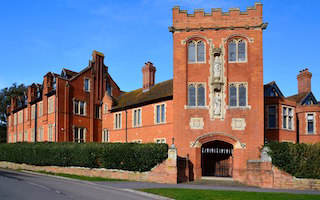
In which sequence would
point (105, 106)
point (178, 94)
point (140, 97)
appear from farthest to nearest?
point (105, 106) < point (140, 97) < point (178, 94)

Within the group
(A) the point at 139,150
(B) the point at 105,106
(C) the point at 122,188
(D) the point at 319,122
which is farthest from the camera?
(B) the point at 105,106

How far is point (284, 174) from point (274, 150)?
5.67ft

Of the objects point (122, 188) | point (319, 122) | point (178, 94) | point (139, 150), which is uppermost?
point (178, 94)

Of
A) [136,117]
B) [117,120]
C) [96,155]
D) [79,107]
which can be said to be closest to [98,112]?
[79,107]

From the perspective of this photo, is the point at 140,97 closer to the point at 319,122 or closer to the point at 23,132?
the point at 319,122

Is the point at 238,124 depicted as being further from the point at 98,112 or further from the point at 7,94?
the point at 7,94

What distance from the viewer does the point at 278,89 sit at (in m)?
36.8

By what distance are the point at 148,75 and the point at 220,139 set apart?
15341mm

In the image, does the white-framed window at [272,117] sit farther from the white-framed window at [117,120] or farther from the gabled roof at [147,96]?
the white-framed window at [117,120]

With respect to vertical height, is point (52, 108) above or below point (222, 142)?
above

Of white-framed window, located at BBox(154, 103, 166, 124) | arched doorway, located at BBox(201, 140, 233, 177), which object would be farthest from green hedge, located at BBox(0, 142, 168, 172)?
white-framed window, located at BBox(154, 103, 166, 124)

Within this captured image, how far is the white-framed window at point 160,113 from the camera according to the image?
1339 inches

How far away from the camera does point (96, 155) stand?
29.3 meters

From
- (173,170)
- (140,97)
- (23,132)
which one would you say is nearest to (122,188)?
(173,170)
